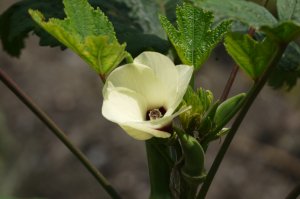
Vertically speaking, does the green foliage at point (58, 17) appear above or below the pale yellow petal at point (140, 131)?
below

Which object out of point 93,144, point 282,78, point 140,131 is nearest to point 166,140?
point 140,131

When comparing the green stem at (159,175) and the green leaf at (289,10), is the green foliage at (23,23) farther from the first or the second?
the green leaf at (289,10)

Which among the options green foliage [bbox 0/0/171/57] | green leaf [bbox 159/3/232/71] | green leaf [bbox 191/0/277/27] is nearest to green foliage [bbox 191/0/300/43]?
green leaf [bbox 191/0/277/27]

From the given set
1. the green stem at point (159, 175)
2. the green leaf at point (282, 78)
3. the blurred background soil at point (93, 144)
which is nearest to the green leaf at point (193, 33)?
the green stem at point (159, 175)

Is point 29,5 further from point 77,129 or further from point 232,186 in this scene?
point 232,186

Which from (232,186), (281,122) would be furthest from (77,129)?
(281,122)

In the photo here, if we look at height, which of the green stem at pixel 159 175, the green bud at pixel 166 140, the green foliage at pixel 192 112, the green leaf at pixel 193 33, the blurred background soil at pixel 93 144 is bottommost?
the blurred background soil at pixel 93 144
